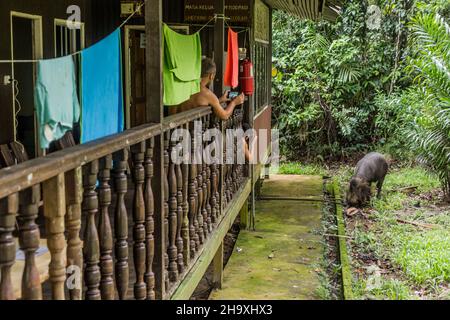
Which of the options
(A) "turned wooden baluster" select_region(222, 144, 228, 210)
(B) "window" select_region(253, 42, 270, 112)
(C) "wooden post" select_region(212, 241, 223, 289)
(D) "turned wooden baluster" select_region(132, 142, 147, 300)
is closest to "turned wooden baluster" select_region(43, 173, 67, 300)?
(D) "turned wooden baluster" select_region(132, 142, 147, 300)

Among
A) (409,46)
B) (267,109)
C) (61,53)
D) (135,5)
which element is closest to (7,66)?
(61,53)

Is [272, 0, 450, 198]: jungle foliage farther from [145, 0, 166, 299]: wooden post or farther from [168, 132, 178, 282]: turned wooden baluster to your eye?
[145, 0, 166, 299]: wooden post

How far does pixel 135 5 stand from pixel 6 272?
716 cm

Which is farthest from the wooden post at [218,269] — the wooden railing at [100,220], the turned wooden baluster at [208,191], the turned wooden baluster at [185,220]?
the turned wooden baluster at [185,220]

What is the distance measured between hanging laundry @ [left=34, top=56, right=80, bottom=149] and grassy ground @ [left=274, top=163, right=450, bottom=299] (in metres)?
4.02

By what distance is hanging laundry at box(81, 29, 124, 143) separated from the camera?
3639mm

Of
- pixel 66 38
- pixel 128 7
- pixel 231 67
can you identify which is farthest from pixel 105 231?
pixel 128 7

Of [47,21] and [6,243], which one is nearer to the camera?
[6,243]

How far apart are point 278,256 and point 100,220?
5.08 meters

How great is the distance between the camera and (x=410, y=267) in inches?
272

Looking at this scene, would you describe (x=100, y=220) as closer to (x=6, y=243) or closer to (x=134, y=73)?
(x=6, y=243)

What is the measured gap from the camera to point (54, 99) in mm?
2918

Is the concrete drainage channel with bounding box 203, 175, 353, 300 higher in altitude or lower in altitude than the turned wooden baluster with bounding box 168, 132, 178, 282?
lower

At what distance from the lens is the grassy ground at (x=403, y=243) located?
20.9ft
